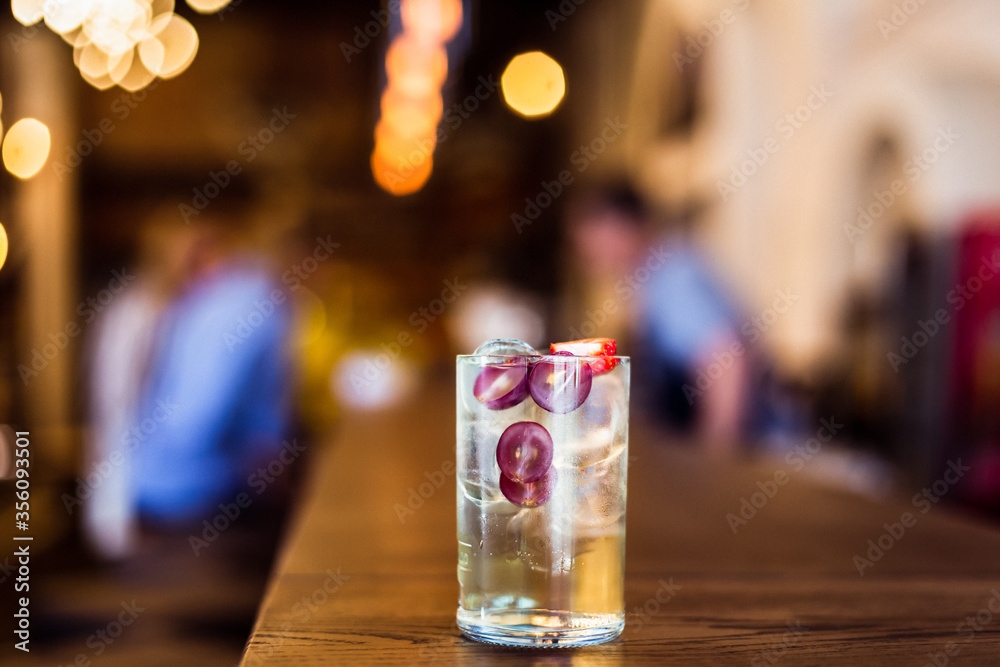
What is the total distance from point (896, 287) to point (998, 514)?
2.97 ft

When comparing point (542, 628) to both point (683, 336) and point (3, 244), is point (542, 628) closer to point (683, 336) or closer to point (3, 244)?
point (683, 336)

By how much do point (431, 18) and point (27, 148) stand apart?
4.01m

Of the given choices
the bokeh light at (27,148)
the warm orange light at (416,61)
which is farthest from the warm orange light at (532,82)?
the bokeh light at (27,148)

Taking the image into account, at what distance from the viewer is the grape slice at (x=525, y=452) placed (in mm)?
606

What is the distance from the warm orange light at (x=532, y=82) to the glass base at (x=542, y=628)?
605 centimetres

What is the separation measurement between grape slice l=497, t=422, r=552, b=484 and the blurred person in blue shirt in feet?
5.23

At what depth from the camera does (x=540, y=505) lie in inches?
24.1

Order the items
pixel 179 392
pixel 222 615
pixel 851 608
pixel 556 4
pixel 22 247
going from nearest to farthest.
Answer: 1. pixel 851 608
2. pixel 222 615
3. pixel 179 392
4. pixel 22 247
5. pixel 556 4

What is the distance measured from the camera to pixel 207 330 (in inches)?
83.2

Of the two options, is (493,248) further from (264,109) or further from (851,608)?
(851,608)

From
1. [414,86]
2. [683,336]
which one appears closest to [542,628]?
[683,336]

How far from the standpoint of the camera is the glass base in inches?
23.7

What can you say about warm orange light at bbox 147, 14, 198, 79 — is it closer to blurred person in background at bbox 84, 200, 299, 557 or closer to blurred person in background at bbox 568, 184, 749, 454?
blurred person in background at bbox 84, 200, 299, 557

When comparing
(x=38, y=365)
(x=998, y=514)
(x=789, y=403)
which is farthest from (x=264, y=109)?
(x=998, y=514)
